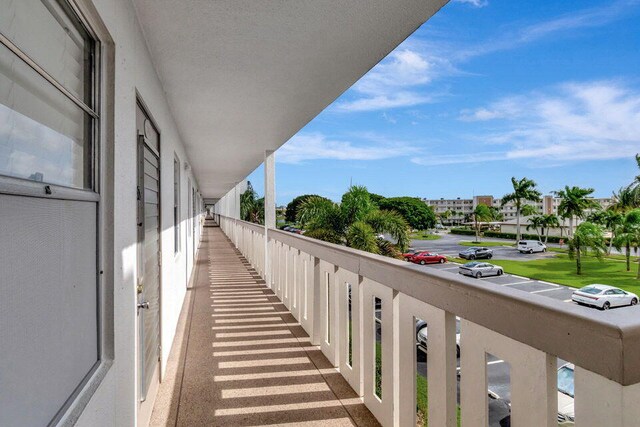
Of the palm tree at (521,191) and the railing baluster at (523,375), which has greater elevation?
the palm tree at (521,191)

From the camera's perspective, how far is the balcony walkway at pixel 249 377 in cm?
222

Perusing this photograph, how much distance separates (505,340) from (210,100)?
3.11 m

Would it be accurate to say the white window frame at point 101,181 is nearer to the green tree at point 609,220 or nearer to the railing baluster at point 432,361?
the railing baluster at point 432,361

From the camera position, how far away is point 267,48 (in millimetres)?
2357

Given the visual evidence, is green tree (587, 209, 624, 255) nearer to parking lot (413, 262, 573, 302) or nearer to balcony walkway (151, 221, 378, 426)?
parking lot (413, 262, 573, 302)

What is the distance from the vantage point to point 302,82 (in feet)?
9.77

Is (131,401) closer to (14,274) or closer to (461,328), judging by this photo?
(14,274)

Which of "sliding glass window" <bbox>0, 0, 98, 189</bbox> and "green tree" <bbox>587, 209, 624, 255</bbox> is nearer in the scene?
"sliding glass window" <bbox>0, 0, 98, 189</bbox>

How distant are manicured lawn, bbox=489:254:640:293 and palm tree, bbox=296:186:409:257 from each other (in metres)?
7.01

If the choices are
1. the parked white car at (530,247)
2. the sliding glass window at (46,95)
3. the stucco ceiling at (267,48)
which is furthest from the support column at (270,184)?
the parked white car at (530,247)

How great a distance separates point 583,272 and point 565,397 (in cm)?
1640

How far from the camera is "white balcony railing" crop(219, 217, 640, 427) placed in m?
0.84

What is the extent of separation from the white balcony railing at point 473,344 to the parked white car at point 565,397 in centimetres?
3

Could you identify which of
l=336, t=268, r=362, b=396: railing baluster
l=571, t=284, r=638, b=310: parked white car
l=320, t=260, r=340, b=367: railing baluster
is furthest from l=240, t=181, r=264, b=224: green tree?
l=571, t=284, r=638, b=310: parked white car
